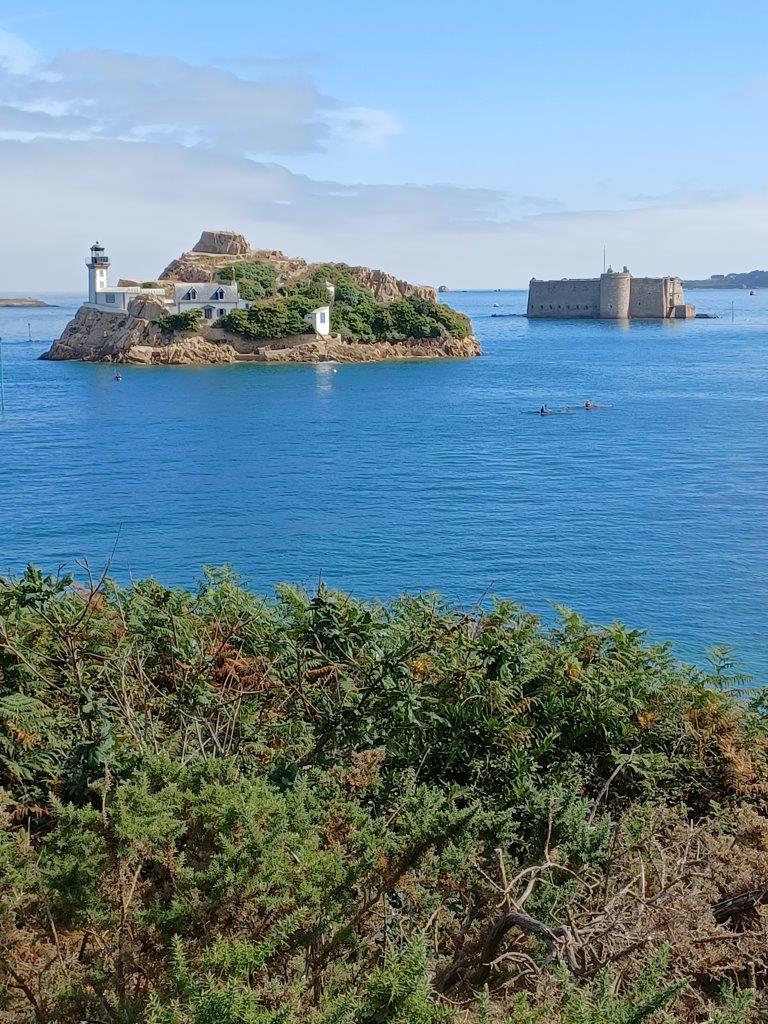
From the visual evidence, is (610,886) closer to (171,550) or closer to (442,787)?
(442,787)

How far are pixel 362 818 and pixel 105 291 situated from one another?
244ft

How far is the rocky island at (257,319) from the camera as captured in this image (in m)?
71.2

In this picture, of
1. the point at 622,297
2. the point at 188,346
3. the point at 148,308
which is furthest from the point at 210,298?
the point at 622,297

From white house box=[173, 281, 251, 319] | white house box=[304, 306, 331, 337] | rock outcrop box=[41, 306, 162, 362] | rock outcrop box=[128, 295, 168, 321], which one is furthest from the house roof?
white house box=[304, 306, 331, 337]

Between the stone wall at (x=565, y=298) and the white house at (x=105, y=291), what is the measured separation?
68.3m

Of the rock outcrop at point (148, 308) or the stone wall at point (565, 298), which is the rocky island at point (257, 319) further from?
the stone wall at point (565, 298)

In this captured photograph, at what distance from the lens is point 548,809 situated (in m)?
7.00

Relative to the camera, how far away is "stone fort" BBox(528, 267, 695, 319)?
127188mm

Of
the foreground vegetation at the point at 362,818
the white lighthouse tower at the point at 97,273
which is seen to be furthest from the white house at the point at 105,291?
the foreground vegetation at the point at 362,818

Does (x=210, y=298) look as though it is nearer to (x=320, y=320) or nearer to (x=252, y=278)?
(x=252, y=278)

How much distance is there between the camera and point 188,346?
70188 mm

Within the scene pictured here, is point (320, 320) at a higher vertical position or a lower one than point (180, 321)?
higher

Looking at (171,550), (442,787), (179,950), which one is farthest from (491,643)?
(171,550)

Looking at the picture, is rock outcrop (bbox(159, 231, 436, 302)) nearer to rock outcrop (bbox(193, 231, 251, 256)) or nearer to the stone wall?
rock outcrop (bbox(193, 231, 251, 256))
